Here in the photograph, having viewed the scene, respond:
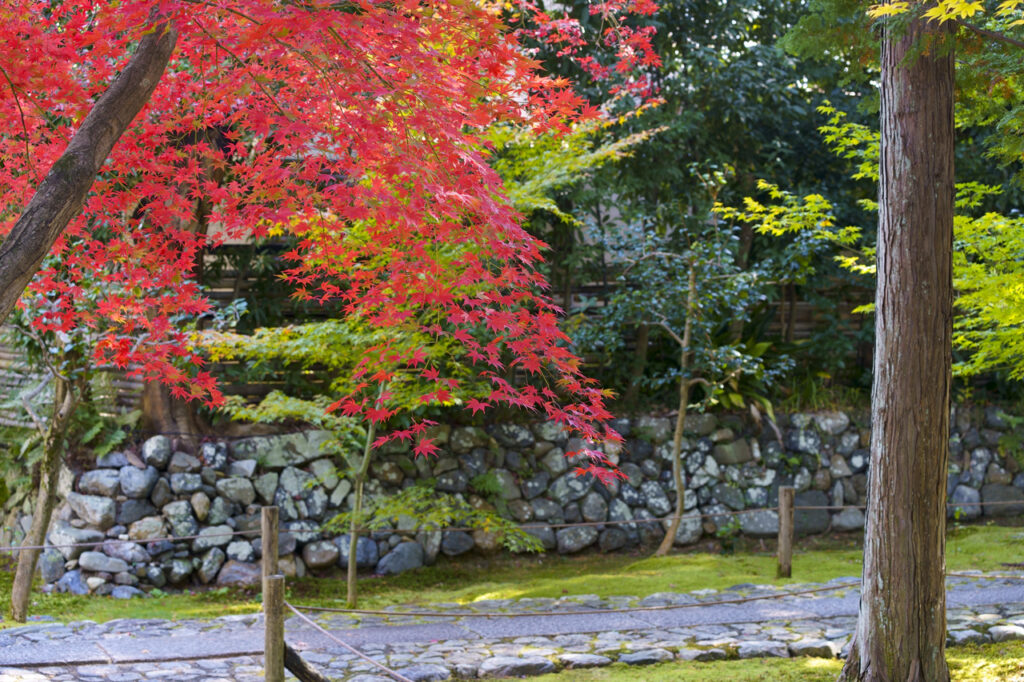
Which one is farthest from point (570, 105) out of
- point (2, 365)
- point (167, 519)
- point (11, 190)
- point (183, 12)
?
point (2, 365)

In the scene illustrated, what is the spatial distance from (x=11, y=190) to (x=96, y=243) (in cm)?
55

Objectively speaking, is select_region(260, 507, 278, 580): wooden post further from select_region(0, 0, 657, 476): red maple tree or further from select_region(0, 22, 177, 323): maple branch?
select_region(0, 22, 177, 323): maple branch

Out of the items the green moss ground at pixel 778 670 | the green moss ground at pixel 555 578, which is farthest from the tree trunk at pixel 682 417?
the green moss ground at pixel 778 670

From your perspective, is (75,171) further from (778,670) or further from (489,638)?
(778,670)

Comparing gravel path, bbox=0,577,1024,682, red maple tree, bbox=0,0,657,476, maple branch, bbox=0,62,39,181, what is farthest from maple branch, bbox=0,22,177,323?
gravel path, bbox=0,577,1024,682

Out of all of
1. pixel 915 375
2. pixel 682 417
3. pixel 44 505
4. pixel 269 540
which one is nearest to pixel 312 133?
pixel 269 540

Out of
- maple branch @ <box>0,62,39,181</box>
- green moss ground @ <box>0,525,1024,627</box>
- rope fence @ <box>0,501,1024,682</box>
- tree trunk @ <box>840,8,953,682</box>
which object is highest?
maple branch @ <box>0,62,39,181</box>

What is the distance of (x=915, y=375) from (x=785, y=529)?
4.06 metres

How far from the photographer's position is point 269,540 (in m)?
5.89

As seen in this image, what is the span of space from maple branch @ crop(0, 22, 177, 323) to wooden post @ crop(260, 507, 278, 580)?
2526mm

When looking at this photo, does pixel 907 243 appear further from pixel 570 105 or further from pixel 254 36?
pixel 254 36

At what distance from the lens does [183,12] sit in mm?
3932

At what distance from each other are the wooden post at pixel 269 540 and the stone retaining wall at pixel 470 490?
2384 millimetres

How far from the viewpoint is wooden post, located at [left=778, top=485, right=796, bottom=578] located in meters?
8.42
